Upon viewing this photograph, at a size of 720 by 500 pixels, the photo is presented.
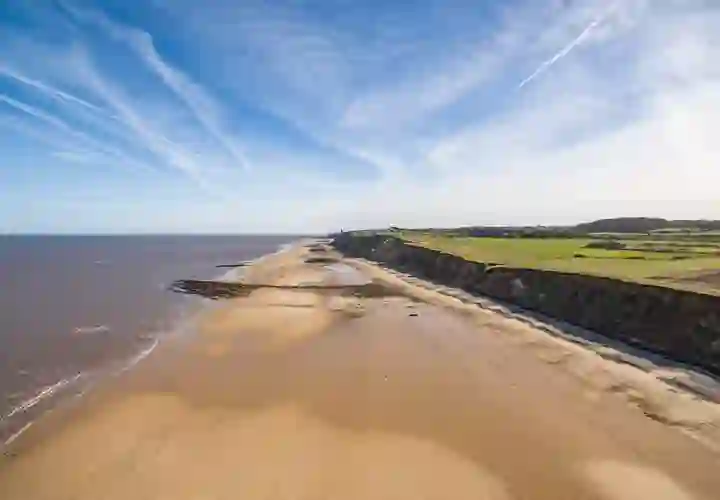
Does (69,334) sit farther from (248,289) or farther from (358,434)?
(358,434)

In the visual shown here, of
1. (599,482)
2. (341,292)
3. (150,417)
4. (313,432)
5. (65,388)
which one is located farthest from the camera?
(341,292)

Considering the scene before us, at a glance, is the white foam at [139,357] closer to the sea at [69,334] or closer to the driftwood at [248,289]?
the sea at [69,334]

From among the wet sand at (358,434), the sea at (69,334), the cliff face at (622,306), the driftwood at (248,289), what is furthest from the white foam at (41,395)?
the driftwood at (248,289)

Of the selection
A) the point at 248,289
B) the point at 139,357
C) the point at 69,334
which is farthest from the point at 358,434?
the point at 248,289

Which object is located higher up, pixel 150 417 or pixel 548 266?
pixel 548 266

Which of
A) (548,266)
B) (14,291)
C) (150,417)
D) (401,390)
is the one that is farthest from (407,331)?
(14,291)

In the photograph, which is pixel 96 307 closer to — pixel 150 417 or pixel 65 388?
pixel 65 388
